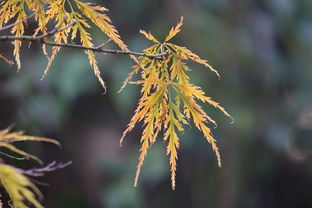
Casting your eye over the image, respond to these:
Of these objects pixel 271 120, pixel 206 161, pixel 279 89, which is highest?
pixel 279 89

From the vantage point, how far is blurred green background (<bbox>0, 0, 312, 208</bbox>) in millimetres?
3865

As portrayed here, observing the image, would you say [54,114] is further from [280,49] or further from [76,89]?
[280,49]

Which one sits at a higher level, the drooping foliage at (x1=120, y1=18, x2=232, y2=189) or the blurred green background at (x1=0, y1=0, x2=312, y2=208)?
the blurred green background at (x1=0, y1=0, x2=312, y2=208)

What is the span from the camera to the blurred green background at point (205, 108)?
3865 millimetres

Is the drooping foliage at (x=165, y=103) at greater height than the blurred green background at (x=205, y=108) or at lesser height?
lesser

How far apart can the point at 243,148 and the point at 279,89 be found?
64 cm

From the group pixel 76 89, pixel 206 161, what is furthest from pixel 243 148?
pixel 76 89

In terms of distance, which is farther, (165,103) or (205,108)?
(205,108)

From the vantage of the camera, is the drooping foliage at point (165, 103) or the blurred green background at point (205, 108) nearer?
the drooping foliage at point (165, 103)

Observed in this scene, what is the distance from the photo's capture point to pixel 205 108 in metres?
3.92

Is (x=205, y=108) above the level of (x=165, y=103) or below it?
above

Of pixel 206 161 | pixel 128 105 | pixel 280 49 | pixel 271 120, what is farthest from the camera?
pixel 280 49

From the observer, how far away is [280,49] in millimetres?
4875

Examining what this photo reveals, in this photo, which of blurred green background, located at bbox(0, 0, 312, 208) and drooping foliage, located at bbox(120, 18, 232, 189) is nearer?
drooping foliage, located at bbox(120, 18, 232, 189)
